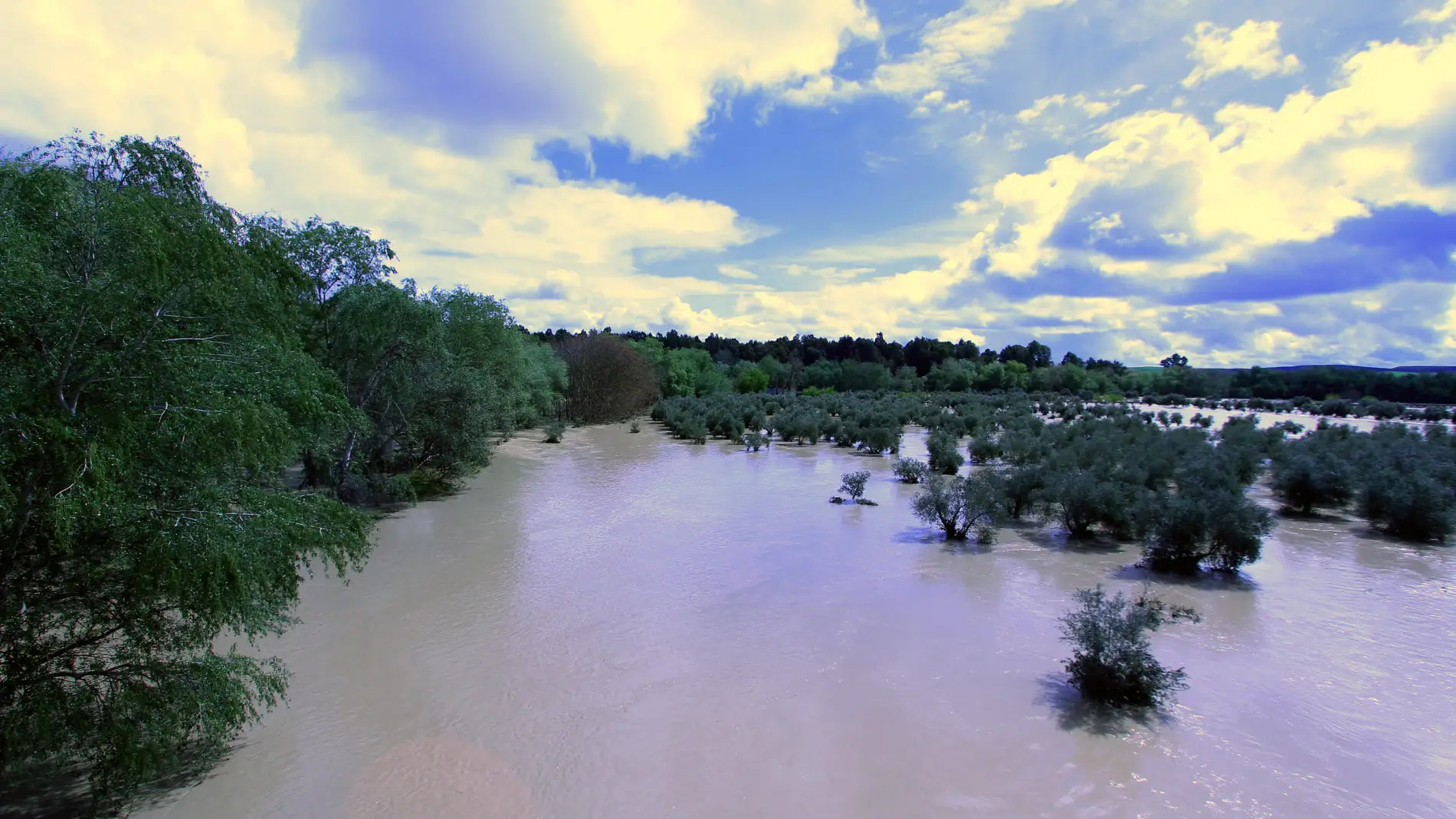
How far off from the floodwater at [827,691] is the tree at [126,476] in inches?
52.3

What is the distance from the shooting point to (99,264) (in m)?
5.63

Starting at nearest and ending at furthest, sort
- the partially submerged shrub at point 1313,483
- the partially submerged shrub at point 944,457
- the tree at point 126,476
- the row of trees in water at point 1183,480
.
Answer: the tree at point 126,476
the row of trees in water at point 1183,480
the partially submerged shrub at point 1313,483
the partially submerged shrub at point 944,457

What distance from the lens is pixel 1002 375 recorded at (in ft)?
273

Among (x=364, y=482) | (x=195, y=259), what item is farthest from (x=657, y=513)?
(x=195, y=259)

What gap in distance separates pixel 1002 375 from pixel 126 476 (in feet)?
284

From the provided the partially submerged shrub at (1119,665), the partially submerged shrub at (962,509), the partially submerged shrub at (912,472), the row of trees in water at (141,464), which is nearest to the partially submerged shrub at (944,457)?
the partially submerged shrub at (912,472)

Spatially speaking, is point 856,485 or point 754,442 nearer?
point 856,485

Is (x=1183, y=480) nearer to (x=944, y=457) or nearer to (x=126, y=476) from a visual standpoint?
(x=944, y=457)

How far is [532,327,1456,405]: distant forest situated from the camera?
196ft

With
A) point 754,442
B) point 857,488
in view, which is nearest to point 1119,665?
point 857,488

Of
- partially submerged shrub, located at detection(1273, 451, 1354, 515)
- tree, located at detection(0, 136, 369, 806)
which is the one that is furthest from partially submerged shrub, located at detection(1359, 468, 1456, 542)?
tree, located at detection(0, 136, 369, 806)

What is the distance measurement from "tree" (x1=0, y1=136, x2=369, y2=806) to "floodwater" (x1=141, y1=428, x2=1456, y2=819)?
52.3 inches

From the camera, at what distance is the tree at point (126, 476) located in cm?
486

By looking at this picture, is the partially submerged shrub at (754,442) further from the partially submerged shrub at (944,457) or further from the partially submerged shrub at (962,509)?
the partially submerged shrub at (962,509)
